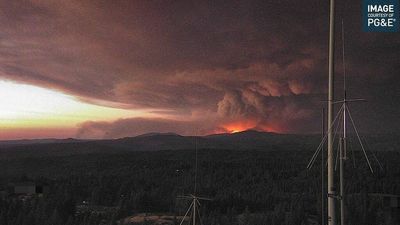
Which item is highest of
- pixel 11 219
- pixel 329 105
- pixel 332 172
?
pixel 329 105

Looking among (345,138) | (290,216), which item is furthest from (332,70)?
(290,216)

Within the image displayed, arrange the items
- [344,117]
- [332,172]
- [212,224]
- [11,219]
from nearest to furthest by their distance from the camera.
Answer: [332,172]
[344,117]
[212,224]
[11,219]

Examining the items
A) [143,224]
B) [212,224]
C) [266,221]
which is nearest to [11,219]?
[143,224]

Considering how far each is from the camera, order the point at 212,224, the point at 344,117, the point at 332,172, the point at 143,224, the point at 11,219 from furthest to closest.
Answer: the point at 11,219, the point at 143,224, the point at 212,224, the point at 344,117, the point at 332,172

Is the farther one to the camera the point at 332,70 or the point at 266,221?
the point at 266,221

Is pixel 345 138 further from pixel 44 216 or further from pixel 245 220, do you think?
pixel 44 216

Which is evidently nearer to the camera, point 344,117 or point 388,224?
point 344,117

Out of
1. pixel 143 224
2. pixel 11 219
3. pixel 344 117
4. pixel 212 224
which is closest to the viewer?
pixel 344 117

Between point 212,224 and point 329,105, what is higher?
point 329,105

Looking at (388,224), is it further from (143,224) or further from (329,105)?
(329,105)
